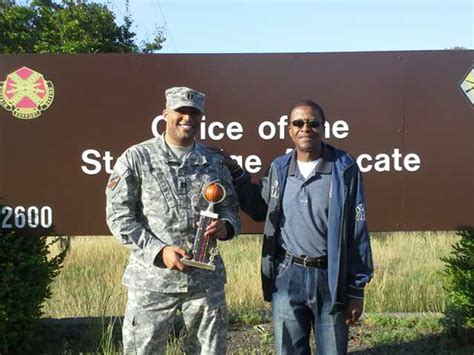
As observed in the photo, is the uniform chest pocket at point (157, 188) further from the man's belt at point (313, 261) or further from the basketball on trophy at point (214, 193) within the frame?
the man's belt at point (313, 261)

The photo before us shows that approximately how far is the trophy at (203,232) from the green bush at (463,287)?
2.43 metres

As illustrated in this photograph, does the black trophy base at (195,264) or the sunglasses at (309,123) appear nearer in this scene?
the black trophy base at (195,264)

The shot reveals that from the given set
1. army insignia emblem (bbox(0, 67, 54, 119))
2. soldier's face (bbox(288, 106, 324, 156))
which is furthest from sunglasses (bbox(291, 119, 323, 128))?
army insignia emblem (bbox(0, 67, 54, 119))

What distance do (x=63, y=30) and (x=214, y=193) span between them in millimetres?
14692

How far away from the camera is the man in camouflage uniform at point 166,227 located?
10.2 feet

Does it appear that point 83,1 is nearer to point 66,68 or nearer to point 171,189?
point 66,68

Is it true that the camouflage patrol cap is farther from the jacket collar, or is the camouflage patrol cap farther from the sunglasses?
the sunglasses

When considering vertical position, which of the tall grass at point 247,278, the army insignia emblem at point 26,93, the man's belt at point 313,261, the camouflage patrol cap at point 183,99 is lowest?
the tall grass at point 247,278

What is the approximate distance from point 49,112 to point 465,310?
11.9 feet

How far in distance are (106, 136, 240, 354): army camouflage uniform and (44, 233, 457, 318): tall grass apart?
197 cm

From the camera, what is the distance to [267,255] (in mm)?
3287

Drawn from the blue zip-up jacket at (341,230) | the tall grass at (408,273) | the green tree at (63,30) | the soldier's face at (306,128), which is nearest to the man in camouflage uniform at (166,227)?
the blue zip-up jacket at (341,230)

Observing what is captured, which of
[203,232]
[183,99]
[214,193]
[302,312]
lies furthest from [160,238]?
[302,312]

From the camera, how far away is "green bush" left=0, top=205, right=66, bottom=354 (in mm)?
4262
